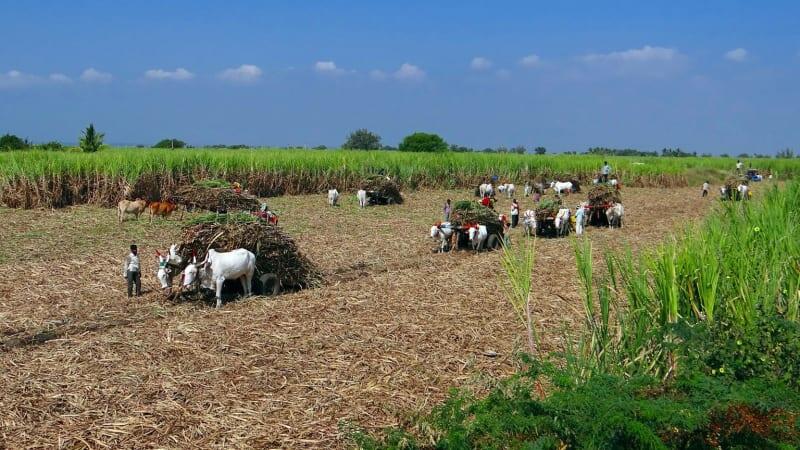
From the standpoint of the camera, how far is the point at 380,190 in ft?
77.5

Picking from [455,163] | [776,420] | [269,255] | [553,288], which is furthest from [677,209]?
[776,420]

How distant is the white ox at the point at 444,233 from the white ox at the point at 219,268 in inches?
215

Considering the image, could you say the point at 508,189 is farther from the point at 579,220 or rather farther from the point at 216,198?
the point at 216,198

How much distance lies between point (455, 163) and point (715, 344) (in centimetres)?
2796

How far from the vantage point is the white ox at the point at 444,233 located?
1429cm

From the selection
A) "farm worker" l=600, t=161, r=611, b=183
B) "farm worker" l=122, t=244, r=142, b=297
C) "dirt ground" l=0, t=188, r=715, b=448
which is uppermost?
"farm worker" l=600, t=161, r=611, b=183

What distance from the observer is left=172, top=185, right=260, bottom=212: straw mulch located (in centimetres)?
1716

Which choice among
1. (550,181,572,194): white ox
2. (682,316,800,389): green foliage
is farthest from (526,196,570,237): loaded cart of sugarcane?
(550,181,572,194): white ox

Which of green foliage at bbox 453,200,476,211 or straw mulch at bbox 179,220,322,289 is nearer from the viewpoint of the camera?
straw mulch at bbox 179,220,322,289

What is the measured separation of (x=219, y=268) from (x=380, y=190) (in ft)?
47.7

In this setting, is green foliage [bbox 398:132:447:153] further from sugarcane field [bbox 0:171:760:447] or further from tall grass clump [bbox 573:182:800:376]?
tall grass clump [bbox 573:182:800:376]

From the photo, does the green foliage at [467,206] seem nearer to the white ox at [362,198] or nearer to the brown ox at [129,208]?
the brown ox at [129,208]

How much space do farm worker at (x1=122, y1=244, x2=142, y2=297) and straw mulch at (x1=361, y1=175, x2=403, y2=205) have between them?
13.8m

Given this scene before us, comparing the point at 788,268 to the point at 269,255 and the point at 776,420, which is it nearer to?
the point at 776,420
